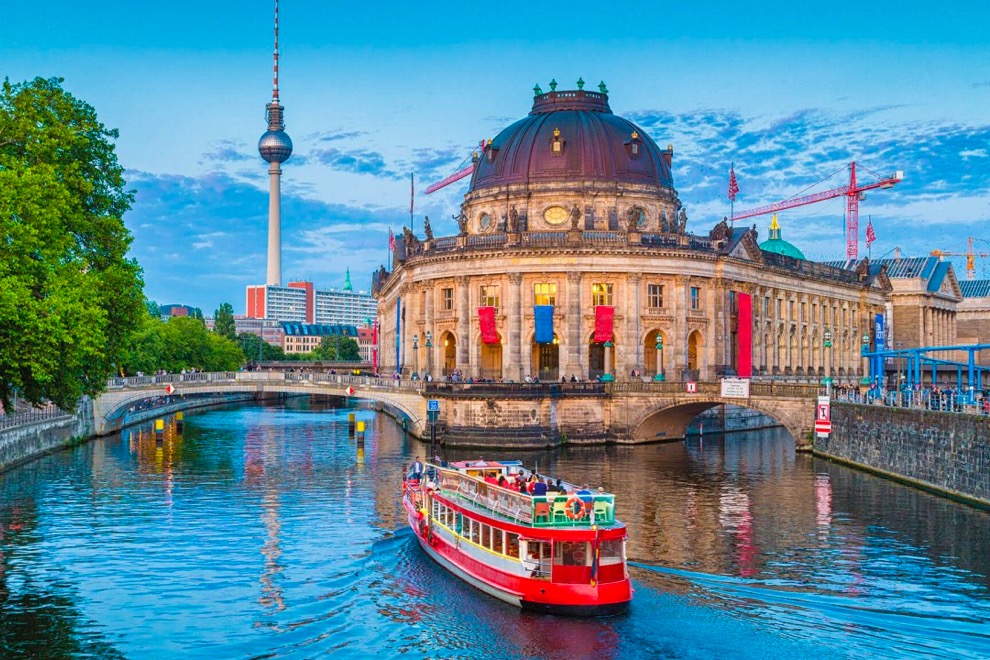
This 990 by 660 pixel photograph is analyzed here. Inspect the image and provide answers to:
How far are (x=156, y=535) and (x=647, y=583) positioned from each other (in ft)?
72.1

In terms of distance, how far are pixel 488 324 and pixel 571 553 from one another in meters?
58.3

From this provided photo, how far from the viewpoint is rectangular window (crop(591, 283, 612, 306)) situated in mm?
94250

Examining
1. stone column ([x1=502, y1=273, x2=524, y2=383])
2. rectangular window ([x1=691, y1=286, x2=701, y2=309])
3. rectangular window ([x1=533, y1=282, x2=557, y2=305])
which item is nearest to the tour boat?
stone column ([x1=502, y1=273, x2=524, y2=383])

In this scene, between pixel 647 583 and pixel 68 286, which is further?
pixel 68 286

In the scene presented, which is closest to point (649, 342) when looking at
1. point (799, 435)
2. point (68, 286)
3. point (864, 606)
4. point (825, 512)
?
point (799, 435)

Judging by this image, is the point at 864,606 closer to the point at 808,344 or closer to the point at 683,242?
the point at 683,242

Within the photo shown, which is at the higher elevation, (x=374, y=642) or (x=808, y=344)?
(x=808, y=344)

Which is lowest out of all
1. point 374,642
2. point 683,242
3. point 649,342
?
point 374,642

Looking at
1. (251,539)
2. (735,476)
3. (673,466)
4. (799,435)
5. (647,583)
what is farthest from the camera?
(799,435)

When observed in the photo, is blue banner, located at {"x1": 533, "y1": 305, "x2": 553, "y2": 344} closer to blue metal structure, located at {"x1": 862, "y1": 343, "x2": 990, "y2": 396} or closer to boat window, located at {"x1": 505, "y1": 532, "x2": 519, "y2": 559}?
blue metal structure, located at {"x1": 862, "y1": 343, "x2": 990, "y2": 396}

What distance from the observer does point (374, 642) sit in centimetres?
3341

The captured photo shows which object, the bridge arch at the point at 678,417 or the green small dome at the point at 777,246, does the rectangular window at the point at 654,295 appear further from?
the green small dome at the point at 777,246

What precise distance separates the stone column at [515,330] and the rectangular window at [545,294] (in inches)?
56.0

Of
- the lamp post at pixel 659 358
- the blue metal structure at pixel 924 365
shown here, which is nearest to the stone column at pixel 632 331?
the lamp post at pixel 659 358
